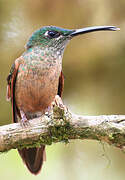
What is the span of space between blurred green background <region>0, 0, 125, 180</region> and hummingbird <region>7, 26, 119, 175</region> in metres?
0.47

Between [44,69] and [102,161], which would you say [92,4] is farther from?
[102,161]

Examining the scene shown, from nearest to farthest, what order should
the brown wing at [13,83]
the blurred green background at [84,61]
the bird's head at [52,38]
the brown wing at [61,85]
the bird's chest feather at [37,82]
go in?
the bird's chest feather at [37,82] → the brown wing at [13,83] → the bird's head at [52,38] → the brown wing at [61,85] → the blurred green background at [84,61]

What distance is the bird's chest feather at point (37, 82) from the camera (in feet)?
16.6

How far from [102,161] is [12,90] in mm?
2246

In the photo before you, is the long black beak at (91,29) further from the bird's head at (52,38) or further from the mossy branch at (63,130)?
the mossy branch at (63,130)

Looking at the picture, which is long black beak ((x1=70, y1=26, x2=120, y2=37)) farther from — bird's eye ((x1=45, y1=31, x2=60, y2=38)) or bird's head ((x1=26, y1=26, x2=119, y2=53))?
bird's eye ((x1=45, y1=31, x2=60, y2=38))

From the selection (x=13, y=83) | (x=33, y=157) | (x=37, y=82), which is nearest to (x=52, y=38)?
(x=37, y=82)

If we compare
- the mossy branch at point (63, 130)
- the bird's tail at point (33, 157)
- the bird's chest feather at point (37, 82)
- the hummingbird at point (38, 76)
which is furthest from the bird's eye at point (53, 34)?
the bird's tail at point (33, 157)

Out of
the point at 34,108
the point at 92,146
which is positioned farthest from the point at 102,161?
the point at 34,108

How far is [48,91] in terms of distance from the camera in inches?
202

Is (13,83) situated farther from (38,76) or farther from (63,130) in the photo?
(63,130)

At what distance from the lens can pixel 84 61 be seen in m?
5.82

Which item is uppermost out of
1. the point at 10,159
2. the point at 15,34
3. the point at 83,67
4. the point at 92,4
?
the point at 92,4

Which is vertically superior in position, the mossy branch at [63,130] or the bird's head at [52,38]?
the bird's head at [52,38]
